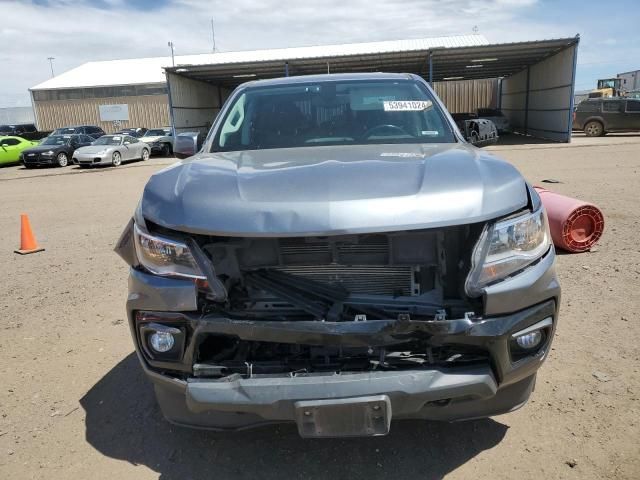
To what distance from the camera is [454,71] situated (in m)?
30.8

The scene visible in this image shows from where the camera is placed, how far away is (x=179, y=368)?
2268 mm

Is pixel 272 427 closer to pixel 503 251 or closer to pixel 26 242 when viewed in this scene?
pixel 503 251

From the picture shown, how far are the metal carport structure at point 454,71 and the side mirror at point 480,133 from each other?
1990cm

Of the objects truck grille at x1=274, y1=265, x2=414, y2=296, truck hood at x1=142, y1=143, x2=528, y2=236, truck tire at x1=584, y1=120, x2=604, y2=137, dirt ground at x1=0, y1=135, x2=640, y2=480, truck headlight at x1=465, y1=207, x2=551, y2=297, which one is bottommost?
truck tire at x1=584, y1=120, x2=604, y2=137

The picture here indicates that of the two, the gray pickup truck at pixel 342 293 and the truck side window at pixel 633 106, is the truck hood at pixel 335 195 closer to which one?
the gray pickup truck at pixel 342 293

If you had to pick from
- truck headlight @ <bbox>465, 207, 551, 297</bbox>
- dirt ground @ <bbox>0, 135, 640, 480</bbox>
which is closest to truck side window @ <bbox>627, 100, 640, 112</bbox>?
dirt ground @ <bbox>0, 135, 640, 480</bbox>

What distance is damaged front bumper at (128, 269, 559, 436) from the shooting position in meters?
2.04

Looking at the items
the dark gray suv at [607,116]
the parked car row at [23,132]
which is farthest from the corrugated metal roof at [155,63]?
the dark gray suv at [607,116]

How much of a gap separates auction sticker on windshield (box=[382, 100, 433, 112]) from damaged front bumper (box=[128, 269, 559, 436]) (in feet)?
6.29

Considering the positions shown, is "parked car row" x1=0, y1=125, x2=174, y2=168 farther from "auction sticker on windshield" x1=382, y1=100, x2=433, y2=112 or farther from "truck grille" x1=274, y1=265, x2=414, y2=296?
"truck grille" x1=274, y1=265, x2=414, y2=296

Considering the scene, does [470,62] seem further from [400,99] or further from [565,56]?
[400,99]

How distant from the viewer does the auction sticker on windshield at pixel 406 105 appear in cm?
372

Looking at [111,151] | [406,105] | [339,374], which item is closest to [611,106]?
[111,151]

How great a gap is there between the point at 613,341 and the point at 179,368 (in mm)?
3096
